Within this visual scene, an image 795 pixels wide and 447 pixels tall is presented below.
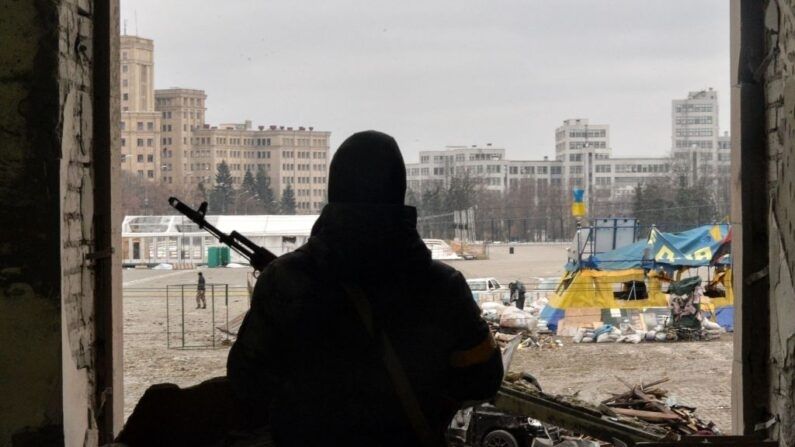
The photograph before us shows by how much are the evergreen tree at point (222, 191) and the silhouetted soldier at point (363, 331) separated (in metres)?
26.6

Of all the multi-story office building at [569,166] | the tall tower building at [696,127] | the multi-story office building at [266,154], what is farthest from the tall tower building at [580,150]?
the multi-story office building at [266,154]

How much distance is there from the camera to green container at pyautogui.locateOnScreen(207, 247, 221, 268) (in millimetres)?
28944

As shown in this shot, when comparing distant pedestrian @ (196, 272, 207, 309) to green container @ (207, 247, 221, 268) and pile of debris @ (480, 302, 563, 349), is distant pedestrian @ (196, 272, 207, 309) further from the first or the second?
green container @ (207, 247, 221, 268)

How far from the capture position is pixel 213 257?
3006 centimetres

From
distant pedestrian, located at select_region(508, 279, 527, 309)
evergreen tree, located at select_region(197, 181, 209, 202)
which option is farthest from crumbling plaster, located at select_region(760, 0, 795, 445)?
evergreen tree, located at select_region(197, 181, 209, 202)

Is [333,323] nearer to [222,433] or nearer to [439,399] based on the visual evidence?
[439,399]

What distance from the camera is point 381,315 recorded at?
Answer: 171cm

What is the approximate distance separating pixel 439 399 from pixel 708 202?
3007cm

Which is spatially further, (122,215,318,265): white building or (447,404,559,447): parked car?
(122,215,318,265): white building

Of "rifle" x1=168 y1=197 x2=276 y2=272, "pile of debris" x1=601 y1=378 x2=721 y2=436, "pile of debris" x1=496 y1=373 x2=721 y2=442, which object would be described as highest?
"rifle" x1=168 y1=197 x2=276 y2=272

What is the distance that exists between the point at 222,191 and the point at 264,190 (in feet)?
5.99

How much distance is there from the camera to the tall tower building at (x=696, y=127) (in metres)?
48.6

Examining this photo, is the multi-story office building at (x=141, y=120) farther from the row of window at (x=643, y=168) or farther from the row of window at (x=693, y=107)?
the row of window at (x=693, y=107)

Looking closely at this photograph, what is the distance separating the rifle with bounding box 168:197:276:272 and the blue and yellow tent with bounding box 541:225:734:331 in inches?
566
